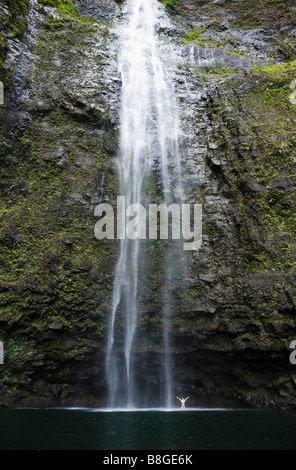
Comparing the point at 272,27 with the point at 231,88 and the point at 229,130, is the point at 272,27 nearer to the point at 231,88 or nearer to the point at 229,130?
the point at 231,88

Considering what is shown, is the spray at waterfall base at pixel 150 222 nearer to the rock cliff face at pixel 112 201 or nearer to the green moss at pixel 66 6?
the rock cliff face at pixel 112 201

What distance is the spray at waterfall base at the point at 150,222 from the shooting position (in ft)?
35.7

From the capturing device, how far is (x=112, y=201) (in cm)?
1145

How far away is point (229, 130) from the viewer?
1227cm

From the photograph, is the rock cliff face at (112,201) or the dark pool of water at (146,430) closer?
the dark pool of water at (146,430)

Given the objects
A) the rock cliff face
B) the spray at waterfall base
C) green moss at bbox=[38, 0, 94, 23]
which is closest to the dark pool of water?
the rock cliff face

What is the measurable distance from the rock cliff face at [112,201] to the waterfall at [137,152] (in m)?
0.32

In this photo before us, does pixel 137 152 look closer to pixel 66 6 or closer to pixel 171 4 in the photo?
pixel 66 6

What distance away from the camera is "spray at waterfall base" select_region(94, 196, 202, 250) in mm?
10891

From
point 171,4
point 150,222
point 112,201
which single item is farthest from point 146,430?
point 171,4

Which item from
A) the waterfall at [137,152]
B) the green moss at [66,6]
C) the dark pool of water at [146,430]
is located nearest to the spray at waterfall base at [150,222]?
the waterfall at [137,152]

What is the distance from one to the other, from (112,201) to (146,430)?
23.4 feet

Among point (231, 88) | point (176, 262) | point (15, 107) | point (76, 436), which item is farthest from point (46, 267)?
point (231, 88)

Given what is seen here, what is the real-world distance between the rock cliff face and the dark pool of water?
3.73 feet
